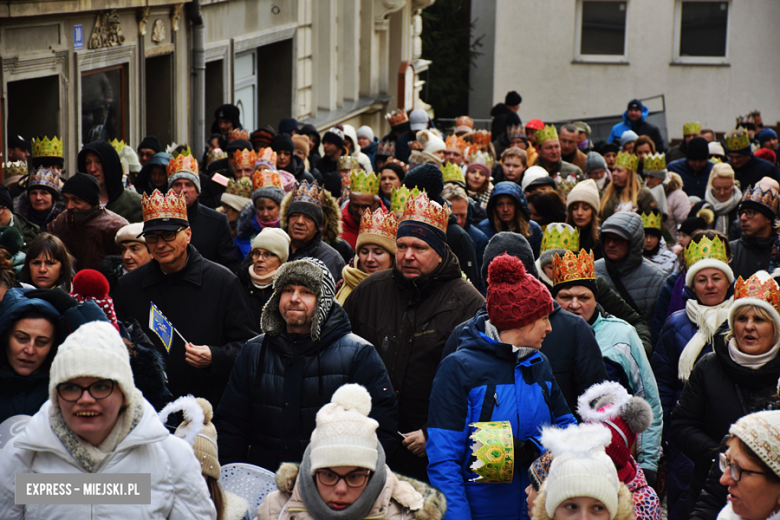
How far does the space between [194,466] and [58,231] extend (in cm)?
407

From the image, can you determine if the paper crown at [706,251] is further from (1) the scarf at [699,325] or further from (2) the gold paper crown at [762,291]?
(2) the gold paper crown at [762,291]

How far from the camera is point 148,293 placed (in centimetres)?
547

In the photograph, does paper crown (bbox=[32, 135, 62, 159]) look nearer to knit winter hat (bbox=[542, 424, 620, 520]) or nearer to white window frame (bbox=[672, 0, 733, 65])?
knit winter hat (bbox=[542, 424, 620, 520])

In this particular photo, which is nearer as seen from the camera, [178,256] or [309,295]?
[309,295]

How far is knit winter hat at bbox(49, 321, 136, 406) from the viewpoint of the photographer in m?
3.15

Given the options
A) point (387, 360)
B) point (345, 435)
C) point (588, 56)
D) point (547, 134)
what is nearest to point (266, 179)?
point (387, 360)

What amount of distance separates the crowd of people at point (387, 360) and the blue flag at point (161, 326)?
0.01 meters

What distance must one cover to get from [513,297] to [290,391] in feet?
3.64

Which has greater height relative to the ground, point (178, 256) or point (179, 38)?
point (179, 38)

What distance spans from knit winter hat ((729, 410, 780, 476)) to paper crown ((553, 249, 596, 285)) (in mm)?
2188

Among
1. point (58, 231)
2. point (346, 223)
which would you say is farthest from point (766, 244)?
point (58, 231)

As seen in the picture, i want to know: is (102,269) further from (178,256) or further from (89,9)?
(89,9)

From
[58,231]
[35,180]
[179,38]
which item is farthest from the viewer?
[179,38]

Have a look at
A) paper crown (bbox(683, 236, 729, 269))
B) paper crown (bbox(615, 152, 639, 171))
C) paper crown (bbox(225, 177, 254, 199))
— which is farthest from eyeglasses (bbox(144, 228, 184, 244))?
paper crown (bbox(615, 152, 639, 171))
